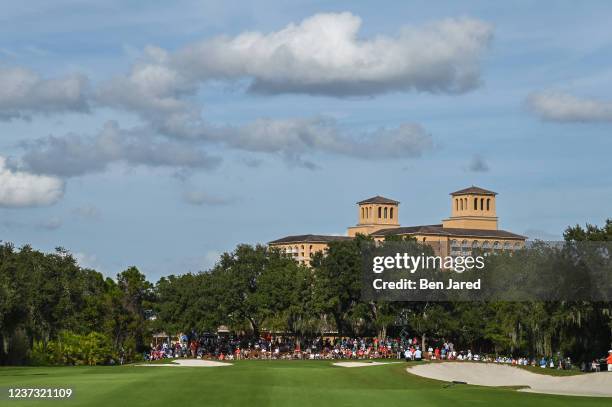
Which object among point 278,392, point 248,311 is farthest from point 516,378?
point 248,311

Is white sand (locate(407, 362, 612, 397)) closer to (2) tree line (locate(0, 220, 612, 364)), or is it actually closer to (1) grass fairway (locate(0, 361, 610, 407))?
(1) grass fairway (locate(0, 361, 610, 407))

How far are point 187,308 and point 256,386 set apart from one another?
260 feet

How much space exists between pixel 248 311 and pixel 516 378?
208 ft

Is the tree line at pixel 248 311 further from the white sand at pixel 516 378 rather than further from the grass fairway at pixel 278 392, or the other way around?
the grass fairway at pixel 278 392

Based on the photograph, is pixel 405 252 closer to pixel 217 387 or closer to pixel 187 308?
pixel 187 308

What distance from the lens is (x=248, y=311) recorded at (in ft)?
409

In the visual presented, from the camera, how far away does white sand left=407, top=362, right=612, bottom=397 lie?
168 ft

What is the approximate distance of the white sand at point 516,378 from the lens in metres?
51.3

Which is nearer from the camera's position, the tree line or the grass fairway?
the grass fairway

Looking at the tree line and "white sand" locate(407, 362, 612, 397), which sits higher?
the tree line

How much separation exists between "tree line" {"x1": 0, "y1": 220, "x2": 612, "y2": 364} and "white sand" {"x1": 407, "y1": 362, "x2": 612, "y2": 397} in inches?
708

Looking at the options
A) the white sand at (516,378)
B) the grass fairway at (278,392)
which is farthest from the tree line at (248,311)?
the grass fairway at (278,392)

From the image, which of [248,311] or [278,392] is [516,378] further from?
[248,311]

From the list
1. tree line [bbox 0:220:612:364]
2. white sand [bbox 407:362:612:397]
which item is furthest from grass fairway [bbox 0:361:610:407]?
tree line [bbox 0:220:612:364]
